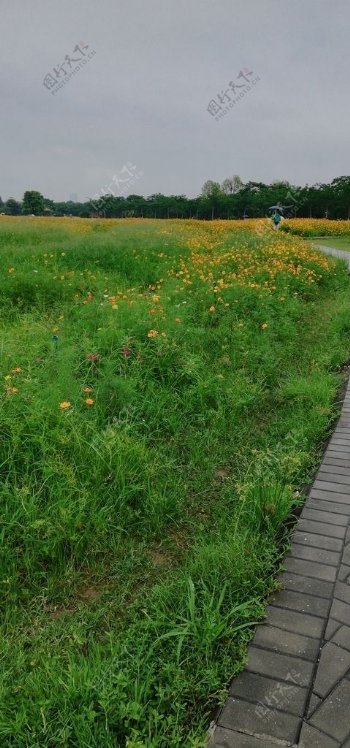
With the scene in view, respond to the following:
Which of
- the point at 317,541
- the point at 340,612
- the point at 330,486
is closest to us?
the point at 340,612

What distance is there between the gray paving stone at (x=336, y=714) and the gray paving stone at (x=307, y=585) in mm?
457

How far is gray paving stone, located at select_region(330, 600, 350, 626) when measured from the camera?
6.78ft

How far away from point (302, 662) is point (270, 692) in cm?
20

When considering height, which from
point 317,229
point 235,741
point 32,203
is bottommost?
point 235,741

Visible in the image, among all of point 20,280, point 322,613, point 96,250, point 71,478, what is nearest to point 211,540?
point 322,613

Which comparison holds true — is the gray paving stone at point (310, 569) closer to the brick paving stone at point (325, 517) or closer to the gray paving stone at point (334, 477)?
the brick paving stone at point (325, 517)

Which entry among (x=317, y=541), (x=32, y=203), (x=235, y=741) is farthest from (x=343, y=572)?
(x=32, y=203)

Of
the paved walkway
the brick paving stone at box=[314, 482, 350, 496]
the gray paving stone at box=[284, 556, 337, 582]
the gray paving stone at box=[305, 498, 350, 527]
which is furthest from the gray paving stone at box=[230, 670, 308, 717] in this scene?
the brick paving stone at box=[314, 482, 350, 496]

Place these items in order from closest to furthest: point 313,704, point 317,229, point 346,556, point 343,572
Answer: point 313,704 < point 343,572 < point 346,556 < point 317,229

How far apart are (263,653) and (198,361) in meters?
3.07

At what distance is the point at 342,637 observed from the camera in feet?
6.52

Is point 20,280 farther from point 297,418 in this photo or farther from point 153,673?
point 153,673

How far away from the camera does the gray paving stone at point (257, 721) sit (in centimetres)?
163

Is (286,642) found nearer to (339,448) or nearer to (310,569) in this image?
(310,569)
